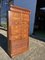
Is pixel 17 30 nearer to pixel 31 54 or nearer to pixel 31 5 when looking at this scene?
pixel 31 54

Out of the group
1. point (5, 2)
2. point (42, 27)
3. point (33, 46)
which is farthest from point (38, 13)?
point (33, 46)

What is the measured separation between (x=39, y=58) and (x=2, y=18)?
29.1 feet

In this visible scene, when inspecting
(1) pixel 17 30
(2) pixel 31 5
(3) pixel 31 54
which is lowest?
(3) pixel 31 54

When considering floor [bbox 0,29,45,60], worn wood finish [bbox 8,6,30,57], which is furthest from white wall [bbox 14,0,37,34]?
worn wood finish [bbox 8,6,30,57]

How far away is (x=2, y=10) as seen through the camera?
15031 mm

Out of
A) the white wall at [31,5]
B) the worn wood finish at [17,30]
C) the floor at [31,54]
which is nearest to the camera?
the worn wood finish at [17,30]

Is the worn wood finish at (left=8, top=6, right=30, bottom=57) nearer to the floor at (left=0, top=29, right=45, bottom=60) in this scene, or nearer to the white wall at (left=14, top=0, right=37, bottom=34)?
the floor at (left=0, top=29, right=45, bottom=60)

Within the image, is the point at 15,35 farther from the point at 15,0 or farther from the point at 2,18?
the point at 2,18

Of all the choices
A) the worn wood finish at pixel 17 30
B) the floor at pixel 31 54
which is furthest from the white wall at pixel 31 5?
the worn wood finish at pixel 17 30

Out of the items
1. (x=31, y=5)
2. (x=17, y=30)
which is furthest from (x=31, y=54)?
(x=31, y=5)

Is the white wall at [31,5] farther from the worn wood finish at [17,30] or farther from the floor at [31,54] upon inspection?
the worn wood finish at [17,30]

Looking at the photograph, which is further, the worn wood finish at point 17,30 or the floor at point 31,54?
the floor at point 31,54

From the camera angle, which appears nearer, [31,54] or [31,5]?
[31,54]

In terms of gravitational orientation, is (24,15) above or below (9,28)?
above
